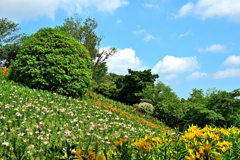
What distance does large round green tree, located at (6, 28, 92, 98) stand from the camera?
1046 centimetres

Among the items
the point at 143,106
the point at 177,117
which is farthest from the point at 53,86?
the point at 177,117

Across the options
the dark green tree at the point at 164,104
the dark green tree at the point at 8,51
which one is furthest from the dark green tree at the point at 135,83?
the dark green tree at the point at 8,51

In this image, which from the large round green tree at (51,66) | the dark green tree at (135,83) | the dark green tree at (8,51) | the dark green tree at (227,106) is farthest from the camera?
the dark green tree at (8,51)

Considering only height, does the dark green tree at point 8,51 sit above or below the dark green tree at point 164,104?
above

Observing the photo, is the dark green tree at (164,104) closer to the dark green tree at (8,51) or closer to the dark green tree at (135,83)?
the dark green tree at (135,83)

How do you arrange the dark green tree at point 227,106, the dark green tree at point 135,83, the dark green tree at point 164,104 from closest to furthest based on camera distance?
the dark green tree at point 227,106 < the dark green tree at point 164,104 < the dark green tree at point 135,83

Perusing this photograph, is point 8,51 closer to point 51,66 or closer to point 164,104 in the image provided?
point 51,66

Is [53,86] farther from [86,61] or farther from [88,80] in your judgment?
[86,61]

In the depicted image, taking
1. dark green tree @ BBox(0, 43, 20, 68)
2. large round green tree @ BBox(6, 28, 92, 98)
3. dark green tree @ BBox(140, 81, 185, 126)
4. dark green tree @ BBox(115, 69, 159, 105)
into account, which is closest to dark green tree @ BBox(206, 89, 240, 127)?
dark green tree @ BBox(140, 81, 185, 126)

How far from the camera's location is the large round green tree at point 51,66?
10461 mm

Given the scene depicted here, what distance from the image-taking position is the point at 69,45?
12.0 m

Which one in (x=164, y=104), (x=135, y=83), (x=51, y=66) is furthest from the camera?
(x=135, y=83)

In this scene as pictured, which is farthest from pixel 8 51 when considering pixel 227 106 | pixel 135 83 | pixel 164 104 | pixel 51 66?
pixel 227 106

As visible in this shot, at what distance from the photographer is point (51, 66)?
1051 cm
